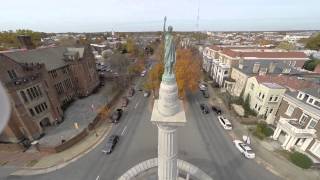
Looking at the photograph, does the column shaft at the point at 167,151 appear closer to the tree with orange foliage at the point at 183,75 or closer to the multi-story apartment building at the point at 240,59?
the tree with orange foliage at the point at 183,75

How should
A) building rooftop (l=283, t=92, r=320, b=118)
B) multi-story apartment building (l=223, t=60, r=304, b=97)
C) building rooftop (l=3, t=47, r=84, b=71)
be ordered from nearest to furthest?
building rooftop (l=283, t=92, r=320, b=118) < building rooftop (l=3, t=47, r=84, b=71) < multi-story apartment building (l=223, t=60, r=304, b=97)

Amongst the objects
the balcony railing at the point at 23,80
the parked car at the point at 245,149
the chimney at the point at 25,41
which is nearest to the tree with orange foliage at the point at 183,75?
the parked car at the point at 245,149

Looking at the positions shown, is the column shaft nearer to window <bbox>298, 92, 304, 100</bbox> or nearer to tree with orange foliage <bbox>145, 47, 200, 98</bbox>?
tree with orange foliage <bbox>145, 47, 200, 98</bbox>

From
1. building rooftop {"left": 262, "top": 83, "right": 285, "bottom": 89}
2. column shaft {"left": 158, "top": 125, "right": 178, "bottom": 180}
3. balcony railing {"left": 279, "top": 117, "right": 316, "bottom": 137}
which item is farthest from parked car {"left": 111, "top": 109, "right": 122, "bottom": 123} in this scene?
building rooftop {"left": 262, "top": 83, "right": 285, "bottom": 89}

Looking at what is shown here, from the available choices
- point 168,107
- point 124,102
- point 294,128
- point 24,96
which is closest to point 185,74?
point 124,102

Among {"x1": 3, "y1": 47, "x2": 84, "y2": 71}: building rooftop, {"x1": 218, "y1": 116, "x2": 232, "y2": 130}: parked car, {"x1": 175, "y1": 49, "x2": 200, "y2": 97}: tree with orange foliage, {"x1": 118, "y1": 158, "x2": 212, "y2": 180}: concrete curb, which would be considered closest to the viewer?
{"x1": 118, "y1": 158, "x2": 212, "y2": 180}: concrete curb

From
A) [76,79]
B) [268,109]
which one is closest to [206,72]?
[268,109]
